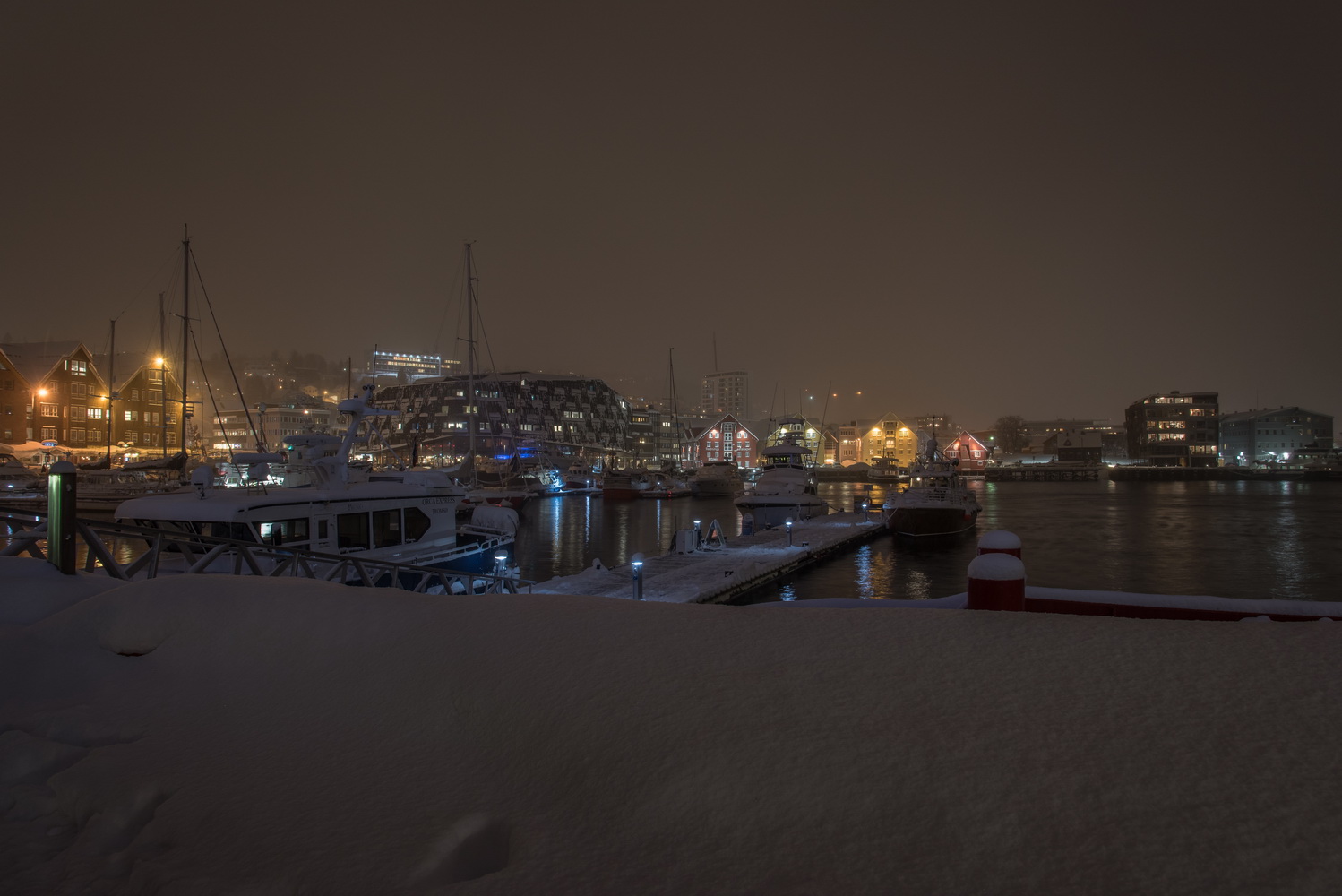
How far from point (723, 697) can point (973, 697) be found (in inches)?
58.1

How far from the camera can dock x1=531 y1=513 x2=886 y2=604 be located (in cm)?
2017

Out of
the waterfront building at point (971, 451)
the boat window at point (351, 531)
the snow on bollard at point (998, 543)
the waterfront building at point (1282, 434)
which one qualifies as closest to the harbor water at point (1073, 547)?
the boat window at point (351, 531)

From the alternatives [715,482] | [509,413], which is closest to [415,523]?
[715,482]

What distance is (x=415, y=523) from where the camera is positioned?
1944 cm

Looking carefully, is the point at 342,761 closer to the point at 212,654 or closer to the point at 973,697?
the point at 212,654

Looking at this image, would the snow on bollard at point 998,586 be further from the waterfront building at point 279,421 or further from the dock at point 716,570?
the waterfront building at point 279,421

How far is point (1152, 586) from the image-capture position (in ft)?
99.6

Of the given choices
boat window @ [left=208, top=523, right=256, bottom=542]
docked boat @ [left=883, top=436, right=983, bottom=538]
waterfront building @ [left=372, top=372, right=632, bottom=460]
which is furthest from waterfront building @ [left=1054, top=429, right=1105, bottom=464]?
boat window @ [left=208, top=523, right=256, bottom=542]

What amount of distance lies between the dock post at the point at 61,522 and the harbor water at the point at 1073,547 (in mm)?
19230

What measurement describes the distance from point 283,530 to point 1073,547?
43113 millimetres

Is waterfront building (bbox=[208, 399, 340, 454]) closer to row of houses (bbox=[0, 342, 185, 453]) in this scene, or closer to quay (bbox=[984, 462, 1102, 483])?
row of houses (bbox=[0, 342, 185, 453])

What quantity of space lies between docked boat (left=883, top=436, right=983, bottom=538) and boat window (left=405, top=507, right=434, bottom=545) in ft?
99.6

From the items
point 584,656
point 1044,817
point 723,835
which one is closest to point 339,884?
point 723,835

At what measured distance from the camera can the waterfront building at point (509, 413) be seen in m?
144
